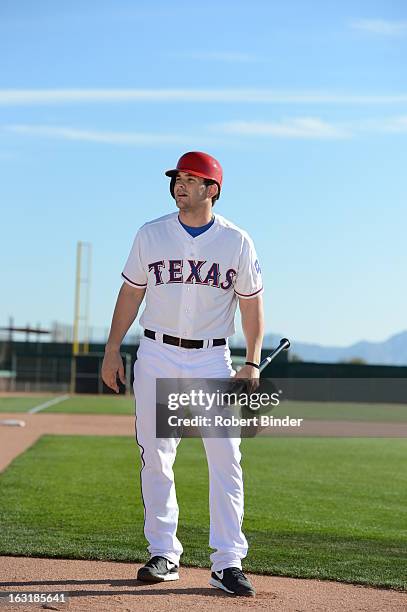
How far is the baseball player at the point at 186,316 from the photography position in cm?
587

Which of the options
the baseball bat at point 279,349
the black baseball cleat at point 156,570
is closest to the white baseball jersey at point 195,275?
the baseball bat at point 279,349

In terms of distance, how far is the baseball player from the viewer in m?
5.87

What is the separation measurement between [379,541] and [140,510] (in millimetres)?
2464

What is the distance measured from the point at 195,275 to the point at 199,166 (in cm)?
57

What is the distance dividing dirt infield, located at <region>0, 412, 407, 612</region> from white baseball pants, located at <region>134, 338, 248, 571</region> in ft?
0.81

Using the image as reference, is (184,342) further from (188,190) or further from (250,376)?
(188,190)

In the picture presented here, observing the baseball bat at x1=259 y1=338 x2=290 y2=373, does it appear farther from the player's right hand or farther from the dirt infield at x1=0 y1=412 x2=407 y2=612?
the dirt infield at x1=0 y1=412 x2=407 y2=612

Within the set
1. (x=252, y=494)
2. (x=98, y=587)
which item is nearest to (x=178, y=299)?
(x=98, y=587)

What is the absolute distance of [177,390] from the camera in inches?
230

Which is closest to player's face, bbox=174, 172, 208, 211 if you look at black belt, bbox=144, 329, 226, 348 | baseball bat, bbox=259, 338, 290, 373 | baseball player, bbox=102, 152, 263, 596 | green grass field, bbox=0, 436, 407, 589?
baseball player, bbox=102, 152, 263, 596

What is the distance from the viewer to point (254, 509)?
34.0ft

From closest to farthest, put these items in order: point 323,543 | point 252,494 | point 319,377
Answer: point 323,543, point 252,494, point 319,377

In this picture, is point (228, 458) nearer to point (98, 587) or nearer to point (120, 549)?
point (98, 587)

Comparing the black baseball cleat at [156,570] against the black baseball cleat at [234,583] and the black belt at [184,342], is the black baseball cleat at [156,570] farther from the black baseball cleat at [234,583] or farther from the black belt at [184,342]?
the black belt at [184,342]
